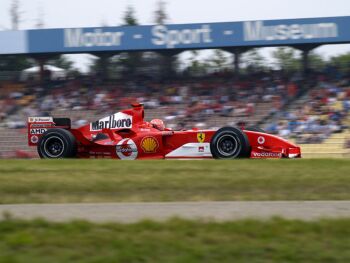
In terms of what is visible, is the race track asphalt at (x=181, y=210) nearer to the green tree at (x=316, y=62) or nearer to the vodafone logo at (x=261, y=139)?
the vodafone logo at (x=261, y=139)

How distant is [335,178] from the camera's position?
943 centimetres

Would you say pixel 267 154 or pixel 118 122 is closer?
pixel 267 154

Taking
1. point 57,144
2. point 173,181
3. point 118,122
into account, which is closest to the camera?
point 173,181

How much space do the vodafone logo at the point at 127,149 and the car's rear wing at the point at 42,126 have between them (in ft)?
4.33

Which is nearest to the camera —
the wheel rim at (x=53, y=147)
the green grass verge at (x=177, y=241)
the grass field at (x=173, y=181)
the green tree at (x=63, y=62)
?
the green grass verge at (x=177, y=241)

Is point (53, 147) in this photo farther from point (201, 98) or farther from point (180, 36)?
point (180, 36)

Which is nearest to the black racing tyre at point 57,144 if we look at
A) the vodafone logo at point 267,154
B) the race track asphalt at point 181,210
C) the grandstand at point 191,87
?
the vodafone logo at point 267,154

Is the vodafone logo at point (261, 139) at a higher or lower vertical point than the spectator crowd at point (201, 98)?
lower

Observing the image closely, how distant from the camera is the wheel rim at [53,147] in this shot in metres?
14.1

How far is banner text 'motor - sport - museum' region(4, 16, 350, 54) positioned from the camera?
92.8 feet

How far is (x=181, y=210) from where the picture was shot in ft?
23.9

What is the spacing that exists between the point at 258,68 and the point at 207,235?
23581 mm

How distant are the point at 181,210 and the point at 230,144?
6045mm

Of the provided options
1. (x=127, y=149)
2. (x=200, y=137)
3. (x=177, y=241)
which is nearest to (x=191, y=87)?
(x=127, y=149)
